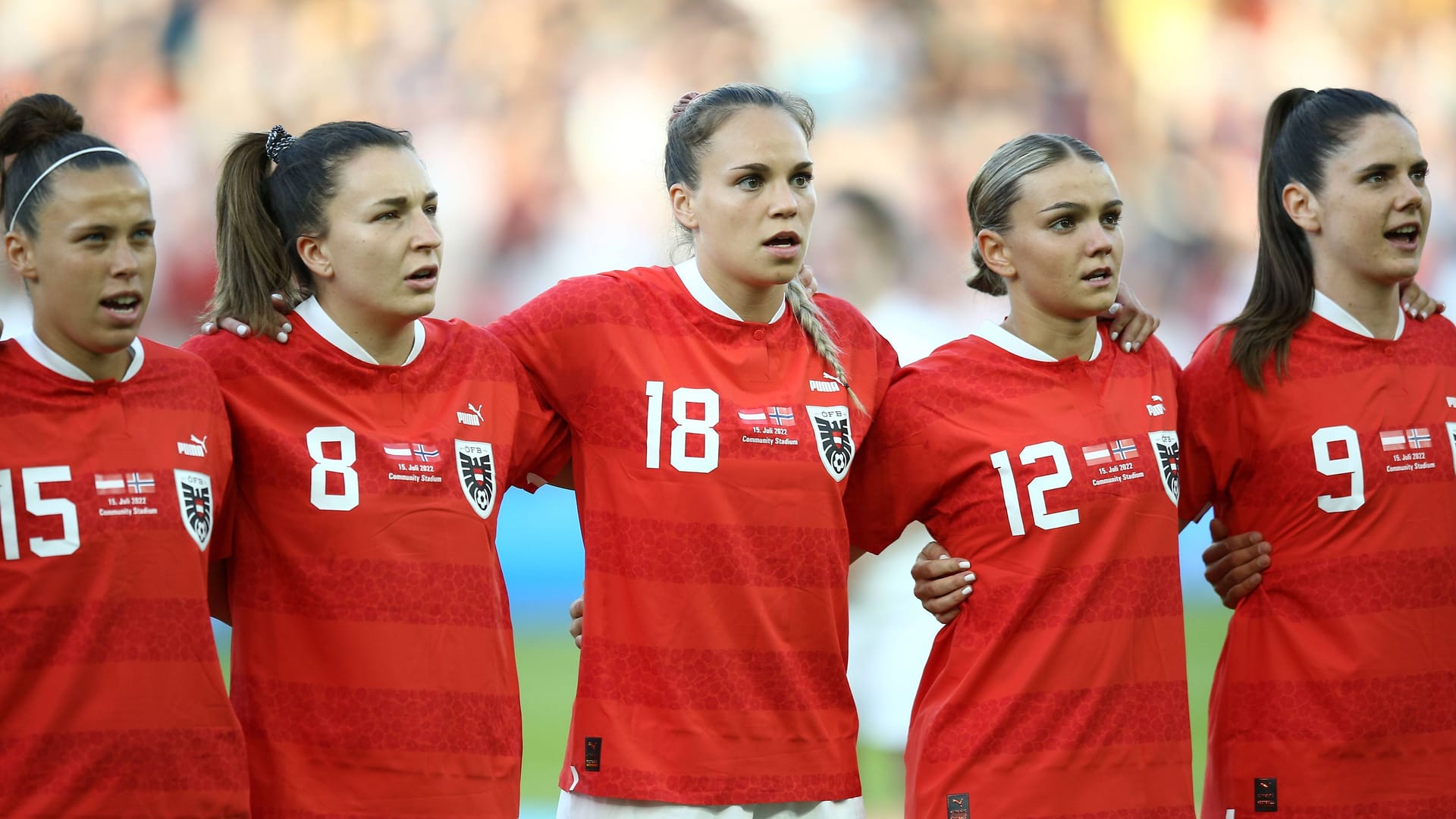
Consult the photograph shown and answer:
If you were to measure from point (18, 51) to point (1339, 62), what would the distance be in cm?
888

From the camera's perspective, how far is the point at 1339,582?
3.31 metres

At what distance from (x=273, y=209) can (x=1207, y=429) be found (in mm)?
2143

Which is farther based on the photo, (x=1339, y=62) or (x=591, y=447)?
(x=1339, y=62)

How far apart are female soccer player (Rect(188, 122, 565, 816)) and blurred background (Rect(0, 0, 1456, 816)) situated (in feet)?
18.9

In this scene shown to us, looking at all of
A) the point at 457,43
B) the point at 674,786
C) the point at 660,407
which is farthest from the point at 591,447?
the point at 457,43

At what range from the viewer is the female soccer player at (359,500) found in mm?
2832

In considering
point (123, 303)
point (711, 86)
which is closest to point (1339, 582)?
point (123, 303)

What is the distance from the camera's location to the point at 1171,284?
34.0 feet

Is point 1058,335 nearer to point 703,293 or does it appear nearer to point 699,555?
point 703,293

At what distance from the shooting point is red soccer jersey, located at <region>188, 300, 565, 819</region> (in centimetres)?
282

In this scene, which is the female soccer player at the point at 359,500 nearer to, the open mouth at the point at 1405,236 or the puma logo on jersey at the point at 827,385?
the puma logo on jersey at the point at 827,385

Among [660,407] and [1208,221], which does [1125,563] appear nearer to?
[660,407]

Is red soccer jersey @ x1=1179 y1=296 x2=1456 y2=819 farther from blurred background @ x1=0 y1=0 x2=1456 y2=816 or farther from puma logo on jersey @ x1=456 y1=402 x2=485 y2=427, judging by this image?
blurred background @ x1=0 y1=0 x2=1456 y2=816

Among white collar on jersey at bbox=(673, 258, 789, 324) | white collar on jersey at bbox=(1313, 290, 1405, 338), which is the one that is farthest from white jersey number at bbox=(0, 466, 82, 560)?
white collar on jersey at bbox=(1313, 290, 1405, 338)
